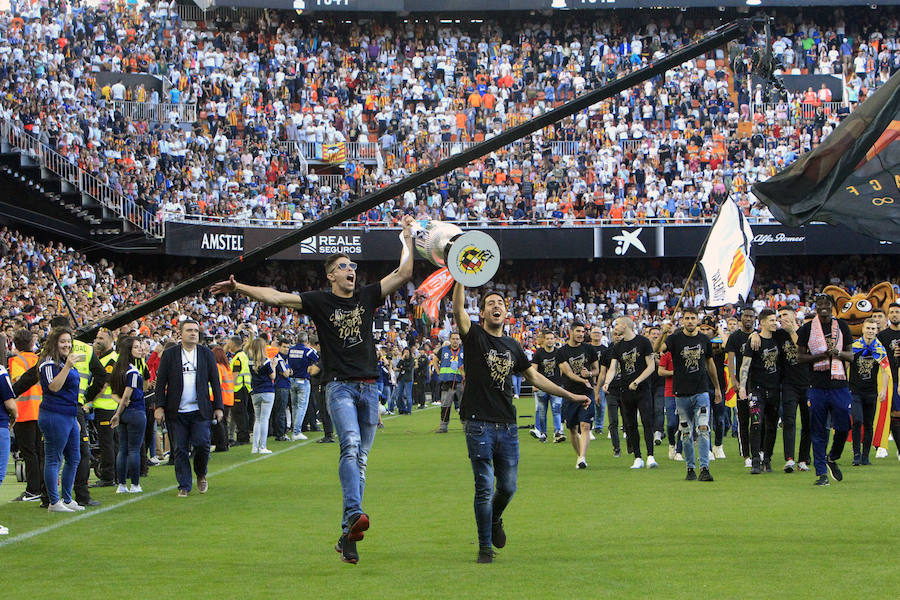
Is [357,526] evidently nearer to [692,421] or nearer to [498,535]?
[498,535]

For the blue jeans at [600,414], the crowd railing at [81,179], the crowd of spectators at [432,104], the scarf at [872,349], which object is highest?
the crowd of spectators at [432,104]

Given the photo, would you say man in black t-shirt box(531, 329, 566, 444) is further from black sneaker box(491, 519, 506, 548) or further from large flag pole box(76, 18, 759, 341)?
large flag pole box(76, 18, 759, 341)

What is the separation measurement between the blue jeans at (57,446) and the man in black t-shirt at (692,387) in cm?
683

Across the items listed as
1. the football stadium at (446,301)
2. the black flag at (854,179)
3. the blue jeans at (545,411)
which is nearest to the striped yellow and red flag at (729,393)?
the football stadium at (446,301)

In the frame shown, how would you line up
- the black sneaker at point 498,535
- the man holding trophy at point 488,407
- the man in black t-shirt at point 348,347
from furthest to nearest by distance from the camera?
the black sneaker at point 498,535
the man holding trophy at point 488,407
the man in black t-shirt at point 348,347

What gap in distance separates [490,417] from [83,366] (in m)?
6.33

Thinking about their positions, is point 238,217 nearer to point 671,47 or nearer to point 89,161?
point 89,161

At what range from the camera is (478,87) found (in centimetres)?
4953

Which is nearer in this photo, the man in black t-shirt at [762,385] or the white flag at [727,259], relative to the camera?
the man in black t-shirt at [762,385]

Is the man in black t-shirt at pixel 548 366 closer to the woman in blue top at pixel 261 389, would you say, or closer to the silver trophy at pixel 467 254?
the woman in blue top at pixel 261 389

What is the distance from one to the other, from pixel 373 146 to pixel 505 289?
795 centimetres

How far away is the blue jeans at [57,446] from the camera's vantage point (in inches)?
452

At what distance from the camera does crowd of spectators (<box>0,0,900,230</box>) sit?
42.5 m

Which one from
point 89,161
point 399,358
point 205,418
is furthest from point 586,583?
point 89,161
